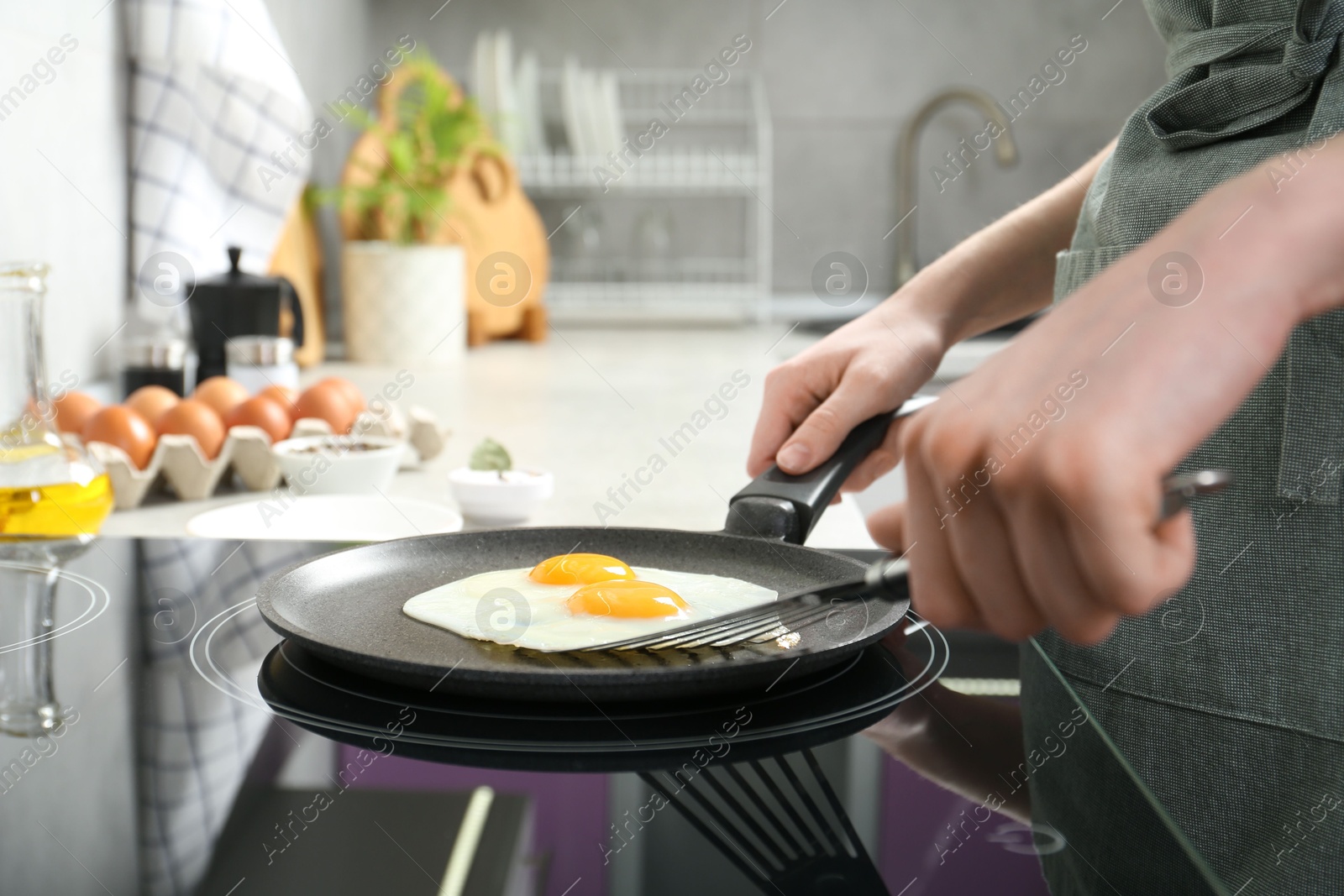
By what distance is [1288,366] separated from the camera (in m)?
0.61

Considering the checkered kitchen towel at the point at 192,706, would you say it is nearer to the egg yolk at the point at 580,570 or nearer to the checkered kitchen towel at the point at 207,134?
the egg yolk at the point at 580,570

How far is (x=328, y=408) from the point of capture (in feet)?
4.09

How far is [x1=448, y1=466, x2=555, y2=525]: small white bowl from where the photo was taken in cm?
97

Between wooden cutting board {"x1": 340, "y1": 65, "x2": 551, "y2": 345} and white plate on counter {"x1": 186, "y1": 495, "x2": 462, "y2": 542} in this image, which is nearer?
white plate on counter {"x1": 186, "y1": 495, "x2": 462, "y2": 542}

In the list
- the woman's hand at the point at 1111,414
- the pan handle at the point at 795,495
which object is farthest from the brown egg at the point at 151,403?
the woman's hand at the point at 1111,414

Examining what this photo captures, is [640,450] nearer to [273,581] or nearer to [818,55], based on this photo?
[273,581]

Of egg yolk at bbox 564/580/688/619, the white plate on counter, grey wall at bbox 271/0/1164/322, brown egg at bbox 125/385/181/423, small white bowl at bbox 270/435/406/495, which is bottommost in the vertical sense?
the white plate on counter

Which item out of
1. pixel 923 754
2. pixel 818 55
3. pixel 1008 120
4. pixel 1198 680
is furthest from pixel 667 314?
pixel 923 754

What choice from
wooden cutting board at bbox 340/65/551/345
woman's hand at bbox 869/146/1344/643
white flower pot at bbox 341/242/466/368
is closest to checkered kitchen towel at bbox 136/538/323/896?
woman's hand at bbox 869/146/1344/643

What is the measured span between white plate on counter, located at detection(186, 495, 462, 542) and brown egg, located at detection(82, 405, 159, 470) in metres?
0.17

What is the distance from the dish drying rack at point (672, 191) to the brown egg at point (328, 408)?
150cm

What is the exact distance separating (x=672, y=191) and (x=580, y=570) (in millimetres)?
2366

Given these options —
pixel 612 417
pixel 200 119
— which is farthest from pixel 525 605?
pixel 200 119

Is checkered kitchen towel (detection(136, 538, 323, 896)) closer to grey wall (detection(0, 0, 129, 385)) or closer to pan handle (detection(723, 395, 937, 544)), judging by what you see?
pan handle (detection(723, 395, 937, 544))
